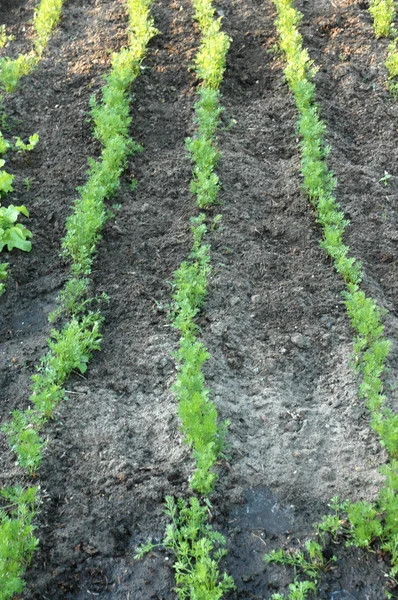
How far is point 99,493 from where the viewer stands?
489cm

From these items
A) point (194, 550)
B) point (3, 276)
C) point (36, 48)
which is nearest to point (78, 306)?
point (3, 276)

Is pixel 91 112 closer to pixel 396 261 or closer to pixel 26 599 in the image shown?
pixel 396 261

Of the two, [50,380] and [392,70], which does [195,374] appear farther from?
[392,70]

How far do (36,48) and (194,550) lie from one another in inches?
311

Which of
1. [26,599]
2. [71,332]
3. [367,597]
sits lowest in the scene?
[367,597]

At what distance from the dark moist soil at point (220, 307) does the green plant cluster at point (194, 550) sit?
0.33 feet

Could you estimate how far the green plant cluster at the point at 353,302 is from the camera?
14.7ft

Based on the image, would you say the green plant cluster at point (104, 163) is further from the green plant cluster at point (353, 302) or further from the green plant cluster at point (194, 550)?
the green plant cluster at point (194, 550)

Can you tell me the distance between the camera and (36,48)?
10.1m

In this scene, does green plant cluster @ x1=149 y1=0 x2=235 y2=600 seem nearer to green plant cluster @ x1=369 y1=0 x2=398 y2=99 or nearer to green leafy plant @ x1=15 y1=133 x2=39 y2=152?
green leafy plant @ x1=15 y1=133 x2=39 y2=152

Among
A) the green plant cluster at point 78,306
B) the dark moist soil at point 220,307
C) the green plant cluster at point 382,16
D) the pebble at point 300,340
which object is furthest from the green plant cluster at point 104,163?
the green plant cluster at point 382,16

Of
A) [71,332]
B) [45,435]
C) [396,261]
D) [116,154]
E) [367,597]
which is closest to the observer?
[367,597]

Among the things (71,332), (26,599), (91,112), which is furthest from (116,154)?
(26,599)

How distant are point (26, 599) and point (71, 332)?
216 cm
